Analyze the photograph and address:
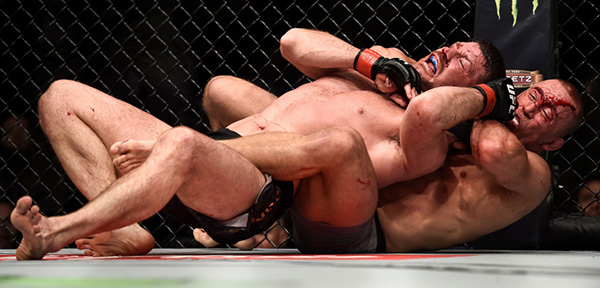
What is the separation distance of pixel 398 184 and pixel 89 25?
1.85m

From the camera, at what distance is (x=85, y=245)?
155 cm

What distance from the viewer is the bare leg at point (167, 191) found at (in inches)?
45.4

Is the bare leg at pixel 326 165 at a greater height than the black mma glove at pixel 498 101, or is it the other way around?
the bare leg at pixel 326 165

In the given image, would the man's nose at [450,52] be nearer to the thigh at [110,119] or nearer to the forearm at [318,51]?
the forearm at [318,51]

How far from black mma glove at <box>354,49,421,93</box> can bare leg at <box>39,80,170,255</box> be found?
0.63m

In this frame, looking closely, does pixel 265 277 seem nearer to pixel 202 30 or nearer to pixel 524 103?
pixel 524 103

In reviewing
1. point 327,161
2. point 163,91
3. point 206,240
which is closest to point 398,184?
point 327,161

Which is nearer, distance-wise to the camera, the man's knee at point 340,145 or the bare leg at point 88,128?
the man's knee at point 340,145

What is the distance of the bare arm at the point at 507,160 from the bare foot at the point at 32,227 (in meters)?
1.12

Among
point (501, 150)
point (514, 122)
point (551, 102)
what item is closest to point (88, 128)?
point (501, 150)

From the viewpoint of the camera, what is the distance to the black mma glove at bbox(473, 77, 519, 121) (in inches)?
68.0

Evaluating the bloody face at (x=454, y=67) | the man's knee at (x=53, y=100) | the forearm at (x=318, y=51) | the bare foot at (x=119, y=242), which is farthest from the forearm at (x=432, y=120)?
the man's knee at (x=53, y=100)

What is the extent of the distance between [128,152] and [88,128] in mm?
503

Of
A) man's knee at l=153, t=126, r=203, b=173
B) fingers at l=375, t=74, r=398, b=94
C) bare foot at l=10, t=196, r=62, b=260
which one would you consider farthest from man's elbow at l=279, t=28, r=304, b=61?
bare foot at l=10, t=196, r=62, b=260
